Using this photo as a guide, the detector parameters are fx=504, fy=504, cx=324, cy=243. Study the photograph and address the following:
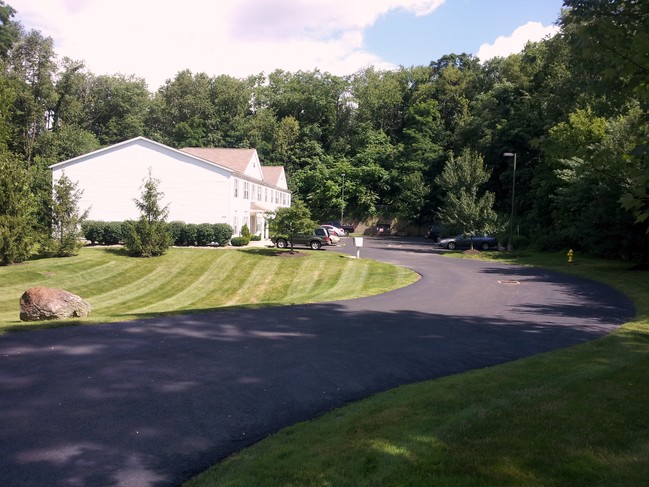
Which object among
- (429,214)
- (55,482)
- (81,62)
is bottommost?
(55,482)

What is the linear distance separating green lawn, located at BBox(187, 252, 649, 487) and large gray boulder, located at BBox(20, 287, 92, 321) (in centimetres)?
953

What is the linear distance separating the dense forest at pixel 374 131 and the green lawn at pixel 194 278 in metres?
3.24

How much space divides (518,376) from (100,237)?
32593 mm

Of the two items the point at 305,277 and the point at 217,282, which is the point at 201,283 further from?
the point at 305,277

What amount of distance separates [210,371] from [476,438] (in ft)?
13.9

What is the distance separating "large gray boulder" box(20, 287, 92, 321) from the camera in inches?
497

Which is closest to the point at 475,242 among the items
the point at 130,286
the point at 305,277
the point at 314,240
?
the point at 314,240

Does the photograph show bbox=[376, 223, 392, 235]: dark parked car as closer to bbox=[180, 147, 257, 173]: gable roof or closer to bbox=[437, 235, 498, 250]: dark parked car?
bbox=[180, 147, 257, 173]: gable roof

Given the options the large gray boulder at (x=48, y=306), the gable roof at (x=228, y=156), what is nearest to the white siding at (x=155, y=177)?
the gable roof at (x=228, y=156)

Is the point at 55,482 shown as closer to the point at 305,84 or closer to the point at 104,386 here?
the point at 104,386

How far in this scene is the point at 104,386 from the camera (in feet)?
22.2

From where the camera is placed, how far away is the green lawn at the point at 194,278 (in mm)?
20703

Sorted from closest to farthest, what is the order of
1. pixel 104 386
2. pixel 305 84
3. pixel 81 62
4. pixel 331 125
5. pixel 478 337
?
1. pixel 104 386
2. pixel 478 337
3. pixel 81 62
4. pixel 331 125
5. pixel 305 84

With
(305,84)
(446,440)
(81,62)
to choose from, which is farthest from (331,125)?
(446,440)
